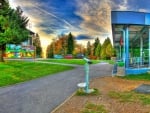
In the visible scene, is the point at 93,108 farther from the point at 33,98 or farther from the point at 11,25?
the point at 11,25

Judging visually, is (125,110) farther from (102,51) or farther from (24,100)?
(102,51)

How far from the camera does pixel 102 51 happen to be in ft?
280

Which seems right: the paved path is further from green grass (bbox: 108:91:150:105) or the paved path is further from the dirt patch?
green grass (bbox: 108:91:150:105)

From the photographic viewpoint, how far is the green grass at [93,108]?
10.0 meters

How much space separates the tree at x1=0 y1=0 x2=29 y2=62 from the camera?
32.6 m

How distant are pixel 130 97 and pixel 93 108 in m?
2.74

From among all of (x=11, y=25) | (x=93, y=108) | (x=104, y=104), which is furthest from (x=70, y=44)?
(x=93, y=108)

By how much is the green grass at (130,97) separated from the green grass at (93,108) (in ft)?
4.93

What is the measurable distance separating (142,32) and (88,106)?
2049 cm

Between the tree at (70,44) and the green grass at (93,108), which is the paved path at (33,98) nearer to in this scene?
the green grass at (93,108)

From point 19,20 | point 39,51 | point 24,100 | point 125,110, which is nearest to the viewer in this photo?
point 125,110

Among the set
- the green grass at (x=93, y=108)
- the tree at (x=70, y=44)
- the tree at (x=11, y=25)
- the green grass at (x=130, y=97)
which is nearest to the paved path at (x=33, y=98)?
the green grass at (x=93, y=108)

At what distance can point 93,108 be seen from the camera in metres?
10.5

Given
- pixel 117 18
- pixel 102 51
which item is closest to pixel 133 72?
pixel 117 18
